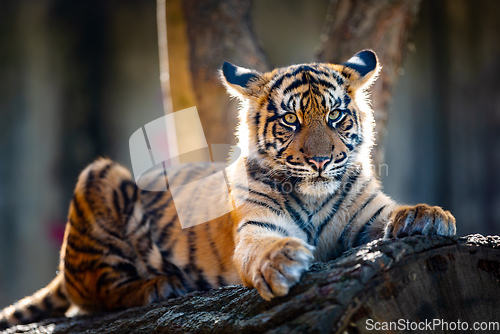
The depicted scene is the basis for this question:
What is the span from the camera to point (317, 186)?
272 cm

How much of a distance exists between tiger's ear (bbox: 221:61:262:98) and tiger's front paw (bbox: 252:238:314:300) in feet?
4.35

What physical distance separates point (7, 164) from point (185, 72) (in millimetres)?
3906

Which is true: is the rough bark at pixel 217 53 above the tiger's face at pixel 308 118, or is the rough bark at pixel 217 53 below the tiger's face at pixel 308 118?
above

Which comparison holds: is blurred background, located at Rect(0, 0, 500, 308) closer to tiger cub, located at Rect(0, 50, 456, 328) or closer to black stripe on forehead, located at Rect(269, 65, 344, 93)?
tiger cub, located at Rect(0, 50, 456, 328)

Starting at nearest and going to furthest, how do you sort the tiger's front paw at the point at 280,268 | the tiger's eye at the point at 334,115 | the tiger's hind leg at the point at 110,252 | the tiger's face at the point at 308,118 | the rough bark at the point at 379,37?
the tiger's front paw at the point at 280,268 < the tiger's face at the point at 308,118 < the tiger's eye at the point at 334,115 < the tiger's hind leg at the point at 110,252 < the rough bark at the point at 379,37

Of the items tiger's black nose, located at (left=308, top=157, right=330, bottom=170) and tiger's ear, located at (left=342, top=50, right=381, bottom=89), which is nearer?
tiger's black nose, located at (left=308, top=157, right=330, bottom=170)

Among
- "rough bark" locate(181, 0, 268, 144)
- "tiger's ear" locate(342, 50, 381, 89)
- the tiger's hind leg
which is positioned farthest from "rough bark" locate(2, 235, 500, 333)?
"rough bark" locate(181, 0, 268, 144)

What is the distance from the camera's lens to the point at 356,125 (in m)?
2.92

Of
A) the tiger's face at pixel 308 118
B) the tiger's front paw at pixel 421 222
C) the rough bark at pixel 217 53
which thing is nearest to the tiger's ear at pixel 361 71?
the tiger's face at pixel 308 118

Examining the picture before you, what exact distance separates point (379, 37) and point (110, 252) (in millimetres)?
2882

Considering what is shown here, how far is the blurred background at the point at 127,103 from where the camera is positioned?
785 cm

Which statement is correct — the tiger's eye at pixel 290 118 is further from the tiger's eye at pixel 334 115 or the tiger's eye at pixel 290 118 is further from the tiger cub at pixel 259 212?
the tiger's eye at pixel 334 115

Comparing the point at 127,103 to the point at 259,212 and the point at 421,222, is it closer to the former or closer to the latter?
the point at 259,212

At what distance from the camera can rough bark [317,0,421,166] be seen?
4.48 m
